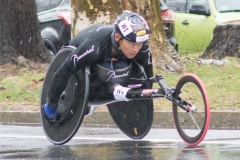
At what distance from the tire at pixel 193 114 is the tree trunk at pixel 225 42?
5369mm

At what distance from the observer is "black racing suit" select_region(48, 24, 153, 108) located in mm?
6383

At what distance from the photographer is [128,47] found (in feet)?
20.8

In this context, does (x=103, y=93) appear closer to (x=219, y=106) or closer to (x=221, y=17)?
(x=219, y=106)

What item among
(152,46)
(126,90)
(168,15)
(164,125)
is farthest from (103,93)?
(168,15)

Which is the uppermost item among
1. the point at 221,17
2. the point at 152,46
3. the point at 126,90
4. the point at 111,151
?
the point at 126,90

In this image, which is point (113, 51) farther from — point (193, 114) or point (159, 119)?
point (159, 119)

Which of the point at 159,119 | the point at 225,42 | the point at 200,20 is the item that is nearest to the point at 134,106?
the point at 159,119

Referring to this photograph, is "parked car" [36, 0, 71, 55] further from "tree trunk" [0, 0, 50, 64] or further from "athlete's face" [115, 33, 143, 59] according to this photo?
"athlete's face" [115, 33, 143, 59]

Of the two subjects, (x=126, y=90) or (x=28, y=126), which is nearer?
(x=126, y=90)

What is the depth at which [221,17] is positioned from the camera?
15.5 m

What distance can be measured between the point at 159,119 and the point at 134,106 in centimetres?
199

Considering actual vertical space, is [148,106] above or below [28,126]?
above

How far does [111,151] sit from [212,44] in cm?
660

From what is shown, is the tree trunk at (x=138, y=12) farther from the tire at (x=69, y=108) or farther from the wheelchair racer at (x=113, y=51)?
the wheelchair racer at (x=113, y=51)
